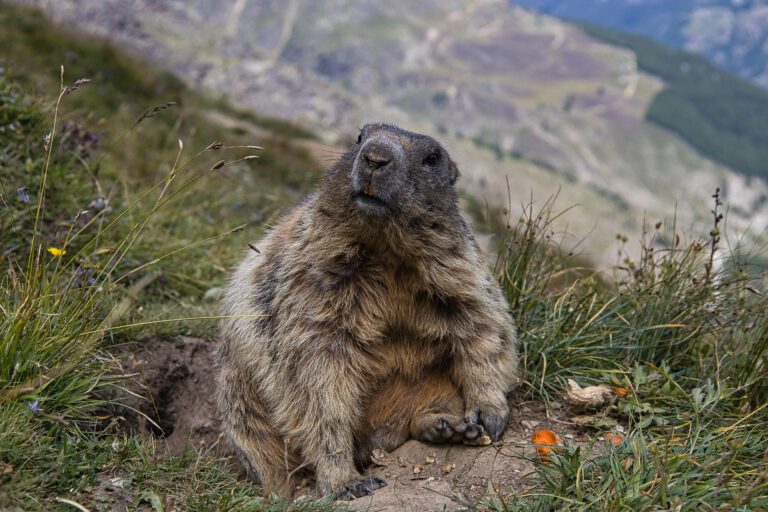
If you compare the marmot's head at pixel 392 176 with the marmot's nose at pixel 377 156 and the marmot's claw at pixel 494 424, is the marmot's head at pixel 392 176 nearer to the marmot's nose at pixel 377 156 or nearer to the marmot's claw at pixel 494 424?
the marmot's nose at pixel 377 156

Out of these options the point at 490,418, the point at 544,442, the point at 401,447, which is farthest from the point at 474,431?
the point at 401,447

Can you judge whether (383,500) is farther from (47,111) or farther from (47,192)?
(47,111)

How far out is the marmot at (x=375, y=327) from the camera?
12.1ft

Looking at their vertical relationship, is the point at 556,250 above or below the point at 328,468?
above

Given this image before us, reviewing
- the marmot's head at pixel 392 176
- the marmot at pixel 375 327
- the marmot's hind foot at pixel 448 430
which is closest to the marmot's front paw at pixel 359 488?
the marmot at pixel 375 327

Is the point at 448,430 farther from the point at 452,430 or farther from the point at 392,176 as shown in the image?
the point at 392,176

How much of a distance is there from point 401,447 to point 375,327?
2.83 ft

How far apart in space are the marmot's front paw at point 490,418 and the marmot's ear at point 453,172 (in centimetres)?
153

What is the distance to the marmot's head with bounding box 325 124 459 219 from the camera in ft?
11.6

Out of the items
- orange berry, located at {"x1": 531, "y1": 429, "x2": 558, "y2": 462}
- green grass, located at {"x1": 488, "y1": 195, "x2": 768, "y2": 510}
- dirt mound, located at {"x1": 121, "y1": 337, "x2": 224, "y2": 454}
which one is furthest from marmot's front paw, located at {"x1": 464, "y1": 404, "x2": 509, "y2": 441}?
dirt mound, located at {"x1": 121, "y1": 337, "x2": 224, "y2": 454}

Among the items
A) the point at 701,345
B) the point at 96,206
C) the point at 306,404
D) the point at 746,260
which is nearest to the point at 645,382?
the point at 701,345

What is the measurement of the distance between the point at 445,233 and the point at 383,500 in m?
1.57

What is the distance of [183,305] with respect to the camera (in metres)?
5.60

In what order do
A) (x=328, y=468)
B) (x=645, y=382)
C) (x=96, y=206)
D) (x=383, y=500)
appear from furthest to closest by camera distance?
(x=96, y=206) < (x=645, y=382) < (x=328, y=468) < (x=383, y=500)
